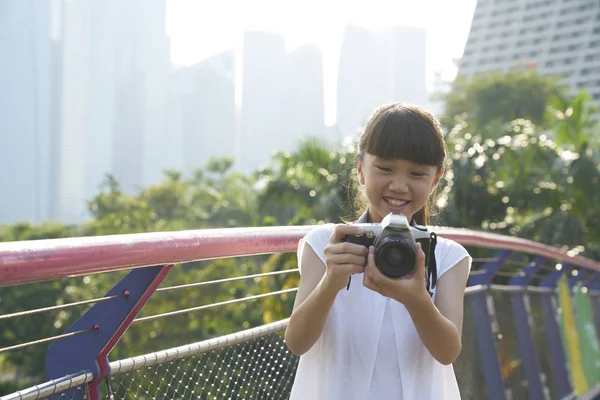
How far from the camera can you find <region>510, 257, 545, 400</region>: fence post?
3.45 metres

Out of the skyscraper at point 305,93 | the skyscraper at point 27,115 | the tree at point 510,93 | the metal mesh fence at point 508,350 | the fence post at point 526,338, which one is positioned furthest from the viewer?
the skyscraper at point 305,93

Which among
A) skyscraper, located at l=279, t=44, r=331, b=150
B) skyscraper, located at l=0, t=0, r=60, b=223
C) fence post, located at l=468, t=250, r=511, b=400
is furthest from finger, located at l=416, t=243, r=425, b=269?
skyscraper, located at l=0, t=0, r=60, b=223

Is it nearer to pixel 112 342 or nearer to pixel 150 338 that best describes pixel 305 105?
pixel 150 338

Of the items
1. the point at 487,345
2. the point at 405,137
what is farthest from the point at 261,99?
the point at 405,137

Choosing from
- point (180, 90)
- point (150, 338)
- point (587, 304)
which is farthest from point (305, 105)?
point (587, 304)

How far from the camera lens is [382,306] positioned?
4.60ft

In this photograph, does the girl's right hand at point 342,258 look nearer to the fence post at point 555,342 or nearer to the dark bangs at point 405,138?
the dark bangs at point 405,138

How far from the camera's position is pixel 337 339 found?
4.59ft

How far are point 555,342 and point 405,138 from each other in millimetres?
3041

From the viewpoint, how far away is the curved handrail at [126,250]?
983mm

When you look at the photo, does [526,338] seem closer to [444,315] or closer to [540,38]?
[444,315]

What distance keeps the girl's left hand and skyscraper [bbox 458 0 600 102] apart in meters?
78.5

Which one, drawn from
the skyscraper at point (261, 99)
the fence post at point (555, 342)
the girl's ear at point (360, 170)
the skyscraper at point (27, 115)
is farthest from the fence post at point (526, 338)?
the skyscraper at point (261, 99)

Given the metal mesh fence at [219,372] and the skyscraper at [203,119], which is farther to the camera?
the skyscraper at [203,119]
